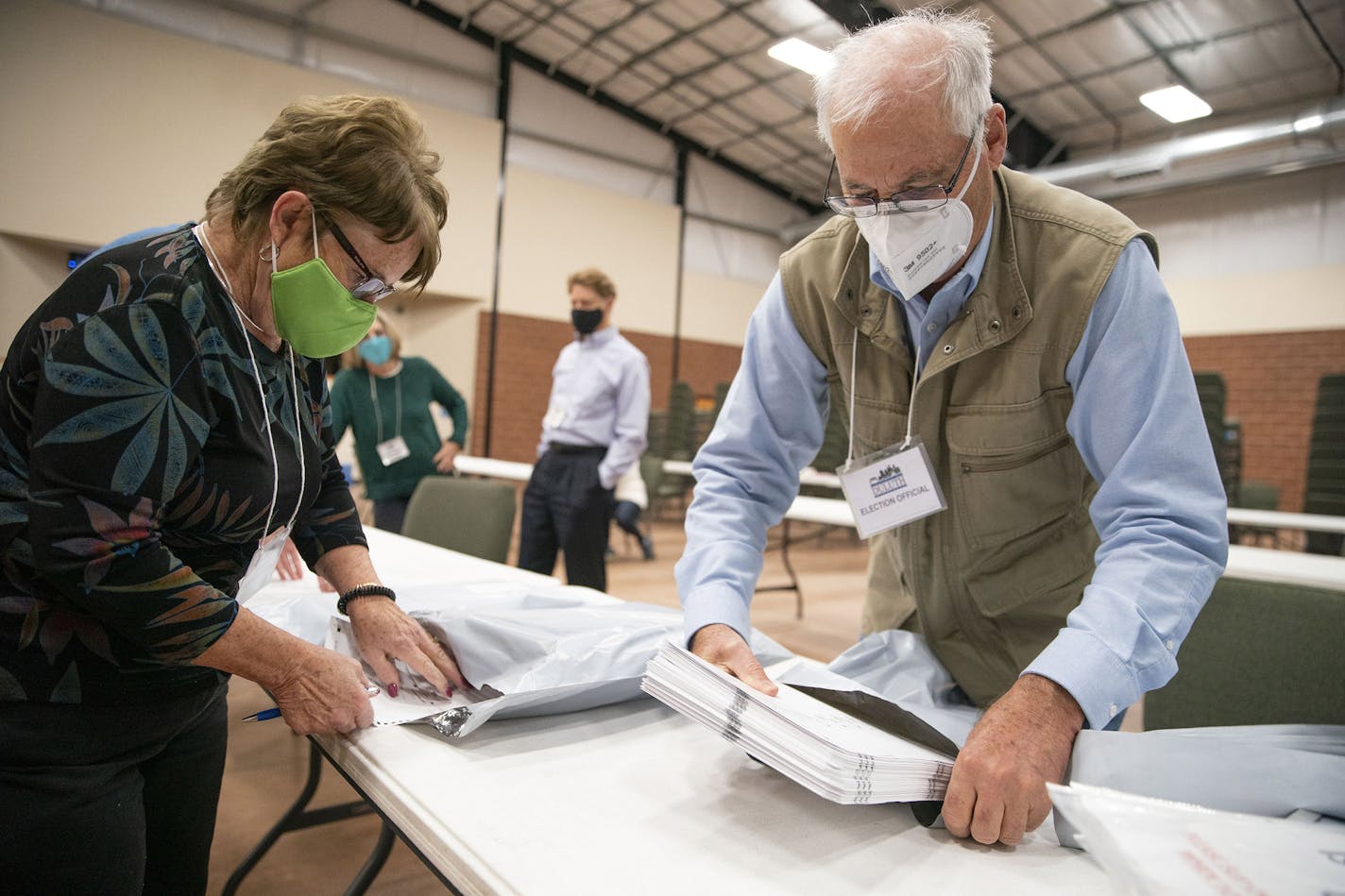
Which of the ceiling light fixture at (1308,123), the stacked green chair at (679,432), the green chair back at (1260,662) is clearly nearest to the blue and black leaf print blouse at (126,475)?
the green chair back at (1260,662)

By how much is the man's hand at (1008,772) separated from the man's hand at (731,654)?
0.19 m

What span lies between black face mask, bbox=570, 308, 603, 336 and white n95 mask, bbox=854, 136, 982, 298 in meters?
2.47

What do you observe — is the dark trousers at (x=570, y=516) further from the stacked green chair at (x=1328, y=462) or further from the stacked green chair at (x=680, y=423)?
the stacked green chair at (x=680, y=423)

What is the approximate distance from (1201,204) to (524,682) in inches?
395

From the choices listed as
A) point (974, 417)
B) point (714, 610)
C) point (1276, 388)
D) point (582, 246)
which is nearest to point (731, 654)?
point (714, 610)

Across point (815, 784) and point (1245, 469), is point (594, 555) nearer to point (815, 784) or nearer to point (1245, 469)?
point (815, 784)

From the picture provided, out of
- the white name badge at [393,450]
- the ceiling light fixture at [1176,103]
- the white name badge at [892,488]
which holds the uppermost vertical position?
the ceiling light fixture at [1176,103]

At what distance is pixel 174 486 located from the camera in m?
0.79

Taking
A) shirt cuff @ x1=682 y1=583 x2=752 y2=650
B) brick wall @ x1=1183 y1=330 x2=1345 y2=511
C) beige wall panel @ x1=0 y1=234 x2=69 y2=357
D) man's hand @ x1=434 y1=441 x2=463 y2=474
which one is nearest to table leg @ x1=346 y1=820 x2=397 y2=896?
shirt cuff @ x1=682 y1=583 x2=752 y2=650

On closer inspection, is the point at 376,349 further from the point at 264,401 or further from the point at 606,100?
the point at 606,100

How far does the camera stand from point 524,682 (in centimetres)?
94

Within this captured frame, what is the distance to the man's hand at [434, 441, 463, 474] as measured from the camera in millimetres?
3410

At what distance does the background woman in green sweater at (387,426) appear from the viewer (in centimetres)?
331

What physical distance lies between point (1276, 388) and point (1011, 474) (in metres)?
9.22
